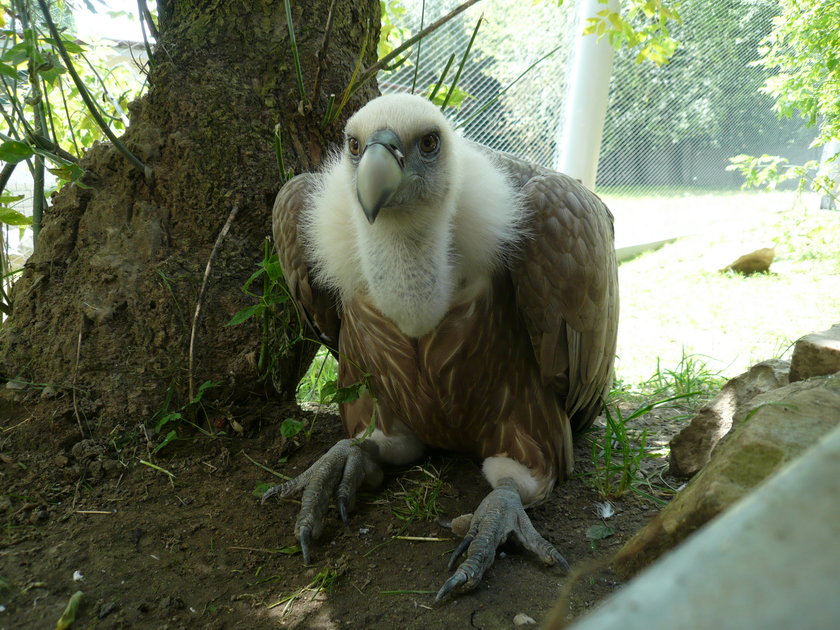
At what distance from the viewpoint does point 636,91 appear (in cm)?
945

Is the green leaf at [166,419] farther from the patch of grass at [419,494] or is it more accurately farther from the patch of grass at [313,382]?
the patch of grass at [313,382]

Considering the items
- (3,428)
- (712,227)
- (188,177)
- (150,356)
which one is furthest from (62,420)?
(712,227)

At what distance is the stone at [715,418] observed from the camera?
8.77 feet

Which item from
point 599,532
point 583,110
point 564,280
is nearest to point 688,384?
point 599,532

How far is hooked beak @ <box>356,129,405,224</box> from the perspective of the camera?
209 cm

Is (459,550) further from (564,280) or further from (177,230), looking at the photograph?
(177,230)

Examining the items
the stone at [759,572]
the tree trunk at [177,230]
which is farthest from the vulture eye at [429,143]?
the stone at [759,572]

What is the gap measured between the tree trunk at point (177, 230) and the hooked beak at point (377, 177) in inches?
43.6

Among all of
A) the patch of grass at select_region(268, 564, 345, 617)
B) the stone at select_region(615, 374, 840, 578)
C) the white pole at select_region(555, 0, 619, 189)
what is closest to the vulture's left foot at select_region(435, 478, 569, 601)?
the patch of grass at select_region(268, 564, 345, 617)

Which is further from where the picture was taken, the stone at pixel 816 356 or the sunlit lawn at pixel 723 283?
the sunlit lawn at pixel 723 283

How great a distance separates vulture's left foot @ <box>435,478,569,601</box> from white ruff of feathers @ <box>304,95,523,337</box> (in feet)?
2.54

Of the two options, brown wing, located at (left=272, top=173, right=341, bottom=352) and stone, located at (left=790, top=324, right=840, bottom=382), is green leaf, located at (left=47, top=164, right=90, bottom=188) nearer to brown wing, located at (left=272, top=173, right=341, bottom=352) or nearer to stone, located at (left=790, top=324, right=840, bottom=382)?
brown wing, located at (left=272, top=173, right=341, bottom=352)

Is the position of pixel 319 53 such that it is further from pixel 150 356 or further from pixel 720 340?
pixel 720 340

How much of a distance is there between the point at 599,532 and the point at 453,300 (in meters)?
1.13
